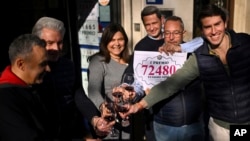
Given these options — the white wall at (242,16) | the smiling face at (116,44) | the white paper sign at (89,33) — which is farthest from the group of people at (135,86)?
the white wall at (242,16)

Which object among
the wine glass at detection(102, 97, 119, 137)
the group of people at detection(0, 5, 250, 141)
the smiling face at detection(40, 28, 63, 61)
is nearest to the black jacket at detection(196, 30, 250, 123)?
the group of people at detection(0, 5, 250, 141)

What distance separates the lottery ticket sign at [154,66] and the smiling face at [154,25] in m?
0.28

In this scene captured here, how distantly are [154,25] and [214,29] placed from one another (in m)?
0.87

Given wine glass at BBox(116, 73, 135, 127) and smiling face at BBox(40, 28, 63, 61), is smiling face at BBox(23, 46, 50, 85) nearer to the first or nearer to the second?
smiling face at BBox(40, 28, 63, 61)

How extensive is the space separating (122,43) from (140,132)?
1355 millimetres

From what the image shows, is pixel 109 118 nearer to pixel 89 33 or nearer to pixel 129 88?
pixel 129 88

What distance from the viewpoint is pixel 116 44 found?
3387mm

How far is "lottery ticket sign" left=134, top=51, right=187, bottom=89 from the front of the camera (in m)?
3.20

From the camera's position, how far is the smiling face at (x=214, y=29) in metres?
2.74

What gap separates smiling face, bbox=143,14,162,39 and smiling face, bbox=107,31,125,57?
291mm

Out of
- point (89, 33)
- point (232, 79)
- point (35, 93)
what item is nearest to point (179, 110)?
point (232, 79)

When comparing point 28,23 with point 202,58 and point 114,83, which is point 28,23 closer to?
point 114,83

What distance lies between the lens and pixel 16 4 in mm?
5473

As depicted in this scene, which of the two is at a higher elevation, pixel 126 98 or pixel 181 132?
pixel 126 98
